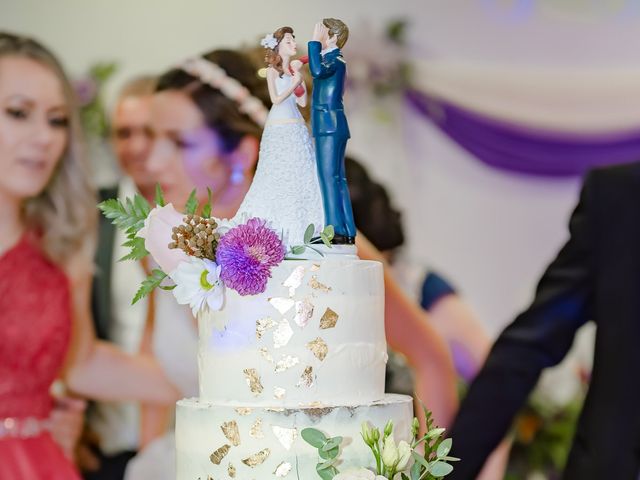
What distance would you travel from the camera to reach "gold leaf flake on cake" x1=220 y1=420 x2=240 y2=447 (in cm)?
189

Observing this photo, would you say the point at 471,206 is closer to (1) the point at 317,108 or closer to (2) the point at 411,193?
(2) the point at 411,193

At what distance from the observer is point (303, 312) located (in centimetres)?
193

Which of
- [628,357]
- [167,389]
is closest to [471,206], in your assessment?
[167,389]

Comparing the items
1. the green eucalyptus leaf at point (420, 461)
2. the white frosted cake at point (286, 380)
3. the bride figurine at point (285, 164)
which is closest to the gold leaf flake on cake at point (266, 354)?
the white frosted cake at point (286, 380)

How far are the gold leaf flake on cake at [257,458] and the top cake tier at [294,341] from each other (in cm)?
9

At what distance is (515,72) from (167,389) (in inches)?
82.7

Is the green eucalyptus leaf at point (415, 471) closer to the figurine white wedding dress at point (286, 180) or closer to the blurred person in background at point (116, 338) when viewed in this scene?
the figurine white wedding dress at point (286, 180)

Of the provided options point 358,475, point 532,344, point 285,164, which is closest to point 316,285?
point 285,164

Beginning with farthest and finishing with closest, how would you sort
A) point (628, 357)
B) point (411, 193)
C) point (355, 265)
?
1. point (411, 193)
2. point (628, 357)
3. point (355, 265)

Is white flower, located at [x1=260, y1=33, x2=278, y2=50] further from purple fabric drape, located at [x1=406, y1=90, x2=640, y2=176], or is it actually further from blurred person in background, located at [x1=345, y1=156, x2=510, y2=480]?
purple fabric drape, located at [x1=406, y1=90, x2=640, y2=176]

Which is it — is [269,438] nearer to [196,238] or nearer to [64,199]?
[196,238]

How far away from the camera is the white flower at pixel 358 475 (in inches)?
69.3

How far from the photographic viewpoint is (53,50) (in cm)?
438

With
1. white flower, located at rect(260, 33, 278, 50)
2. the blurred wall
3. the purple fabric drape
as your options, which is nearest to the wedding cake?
white flower, located at rect(260, 33, 278, 50)
